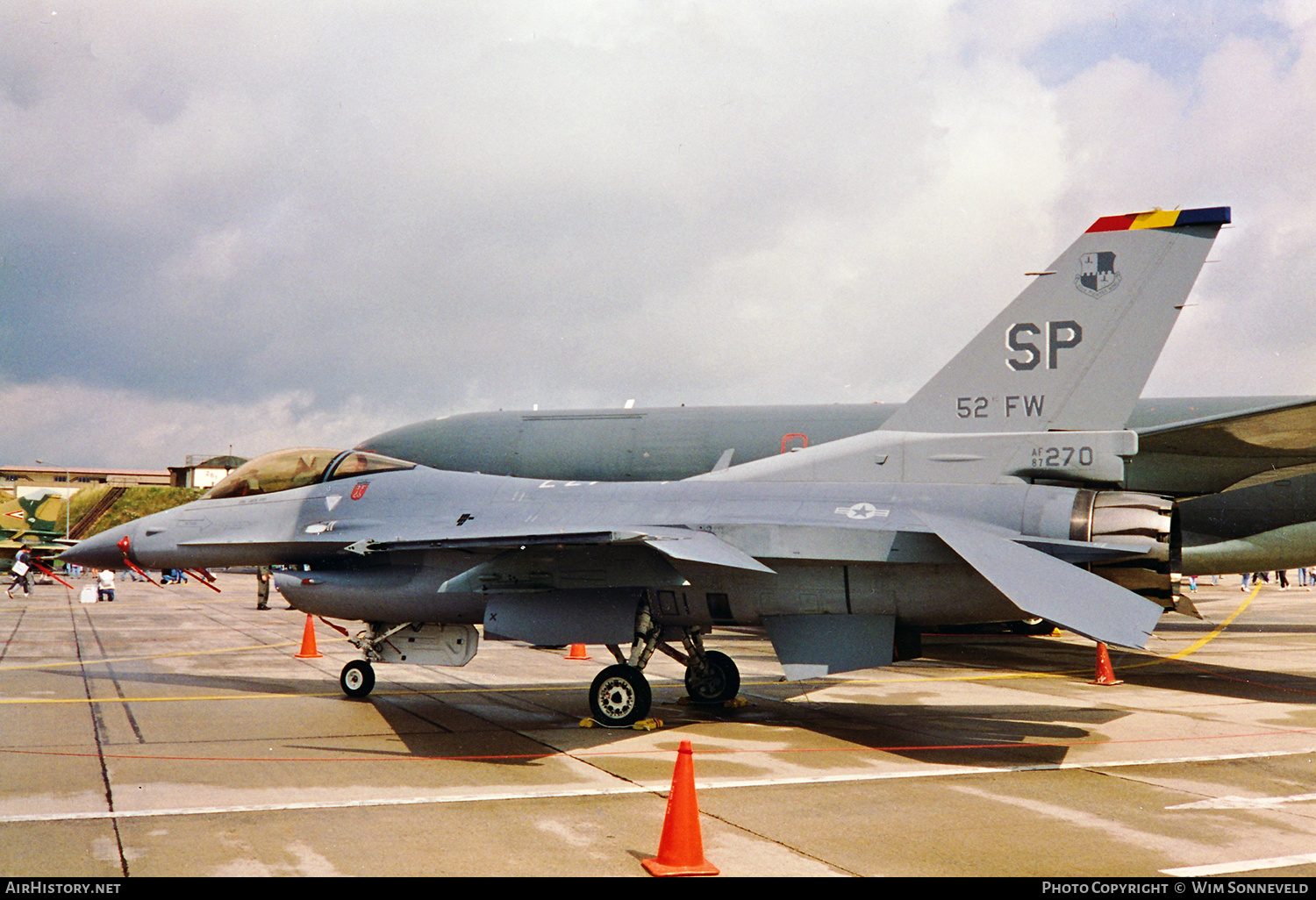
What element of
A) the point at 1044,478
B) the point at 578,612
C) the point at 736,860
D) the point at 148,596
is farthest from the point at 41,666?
the point at 148,596

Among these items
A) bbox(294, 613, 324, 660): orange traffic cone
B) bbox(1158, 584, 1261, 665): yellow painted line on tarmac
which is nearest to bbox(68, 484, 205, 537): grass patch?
bbox(294, 613, 324, 660): orange traffic cone

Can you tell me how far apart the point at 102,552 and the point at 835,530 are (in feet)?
31.5

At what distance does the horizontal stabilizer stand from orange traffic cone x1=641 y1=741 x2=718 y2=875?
3.61m

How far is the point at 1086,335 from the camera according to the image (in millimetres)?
10727

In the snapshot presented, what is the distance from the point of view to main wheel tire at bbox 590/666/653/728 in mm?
10312

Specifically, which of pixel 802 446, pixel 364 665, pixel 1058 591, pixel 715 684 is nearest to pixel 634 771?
pixel 715 684

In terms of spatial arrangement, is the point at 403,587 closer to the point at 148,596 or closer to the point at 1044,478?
the point at 1044,478

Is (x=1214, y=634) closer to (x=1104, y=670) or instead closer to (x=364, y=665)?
(x=1104, y=670)

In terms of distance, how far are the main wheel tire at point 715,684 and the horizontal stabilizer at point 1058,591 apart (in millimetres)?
3793

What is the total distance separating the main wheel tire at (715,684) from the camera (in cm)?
1201

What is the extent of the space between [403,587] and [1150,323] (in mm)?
8769

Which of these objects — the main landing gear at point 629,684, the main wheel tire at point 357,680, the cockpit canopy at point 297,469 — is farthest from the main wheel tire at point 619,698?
Result: the cockpit canopy at point 297,469

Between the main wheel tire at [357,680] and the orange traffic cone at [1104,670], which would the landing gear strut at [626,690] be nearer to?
the main wheel tire at [357,680]

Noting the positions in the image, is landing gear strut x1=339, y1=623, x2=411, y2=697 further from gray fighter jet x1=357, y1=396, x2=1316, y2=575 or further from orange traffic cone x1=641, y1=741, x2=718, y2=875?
orange traffic cone x1=641, y1=741, x2=718, y2=875
